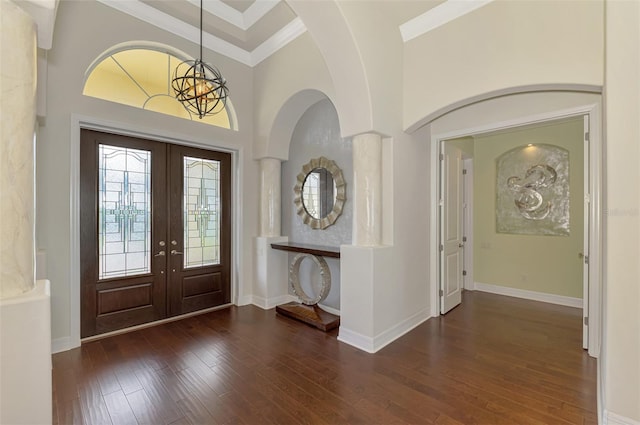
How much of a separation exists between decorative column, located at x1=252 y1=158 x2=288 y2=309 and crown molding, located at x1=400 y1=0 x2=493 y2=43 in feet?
8.42

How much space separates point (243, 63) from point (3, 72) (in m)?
4.09

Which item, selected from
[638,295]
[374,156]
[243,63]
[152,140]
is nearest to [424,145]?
[374,156]

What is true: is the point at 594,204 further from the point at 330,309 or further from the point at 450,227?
the point at 330,309

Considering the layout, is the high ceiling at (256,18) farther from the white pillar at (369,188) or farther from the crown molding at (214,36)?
the white pillar at (369,188)

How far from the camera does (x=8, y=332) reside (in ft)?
3.68

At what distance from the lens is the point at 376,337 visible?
10.6ft

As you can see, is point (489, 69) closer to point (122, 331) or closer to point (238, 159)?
point (238, 159)

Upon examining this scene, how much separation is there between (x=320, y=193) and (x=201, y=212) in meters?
1.79

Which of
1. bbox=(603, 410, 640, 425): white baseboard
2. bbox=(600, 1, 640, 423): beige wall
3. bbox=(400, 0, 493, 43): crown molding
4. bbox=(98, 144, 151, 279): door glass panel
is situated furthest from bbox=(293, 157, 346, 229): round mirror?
bbox=(603, 410, 640, 425): white baseboard

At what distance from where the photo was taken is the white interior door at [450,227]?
4270 millimetres

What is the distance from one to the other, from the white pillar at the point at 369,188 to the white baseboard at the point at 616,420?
7.03 ft

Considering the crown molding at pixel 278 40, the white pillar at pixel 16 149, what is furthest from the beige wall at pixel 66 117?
the white pillar at pixel 16 149

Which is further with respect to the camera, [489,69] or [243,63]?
[243,63]

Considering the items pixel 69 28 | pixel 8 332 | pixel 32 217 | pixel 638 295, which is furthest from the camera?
pixel 69 28
